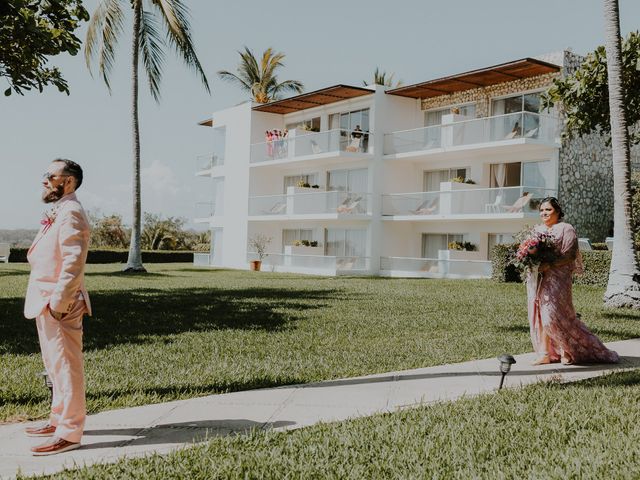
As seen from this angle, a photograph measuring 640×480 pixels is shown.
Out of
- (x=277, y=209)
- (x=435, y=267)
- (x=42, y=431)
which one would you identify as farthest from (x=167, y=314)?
(x=277, y=209)

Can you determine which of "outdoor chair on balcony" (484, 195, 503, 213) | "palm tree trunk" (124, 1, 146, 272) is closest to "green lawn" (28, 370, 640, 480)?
"outdoor chair on balcony" (484, 195, 503, 213)

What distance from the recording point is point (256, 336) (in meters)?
10.8

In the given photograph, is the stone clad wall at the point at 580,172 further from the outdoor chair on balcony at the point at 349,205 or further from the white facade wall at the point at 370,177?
the outdoor chair on balcony at the point at 349,205

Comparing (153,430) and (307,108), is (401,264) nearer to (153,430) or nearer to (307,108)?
(307,108)

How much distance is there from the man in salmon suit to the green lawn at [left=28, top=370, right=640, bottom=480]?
0.50 metres

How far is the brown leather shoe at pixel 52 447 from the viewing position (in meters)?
4.84

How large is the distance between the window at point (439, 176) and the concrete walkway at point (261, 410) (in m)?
22.5

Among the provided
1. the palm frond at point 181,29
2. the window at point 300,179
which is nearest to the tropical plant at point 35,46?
the palm frond at point 181,29

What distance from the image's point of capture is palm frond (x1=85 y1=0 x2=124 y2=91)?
1047 inches

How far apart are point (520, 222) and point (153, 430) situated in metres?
23.8

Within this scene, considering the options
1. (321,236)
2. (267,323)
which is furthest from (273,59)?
(267,323)

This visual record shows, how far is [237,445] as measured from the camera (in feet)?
16.6

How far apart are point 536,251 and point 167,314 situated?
7724mm

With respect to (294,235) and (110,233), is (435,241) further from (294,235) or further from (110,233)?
(110,233)
